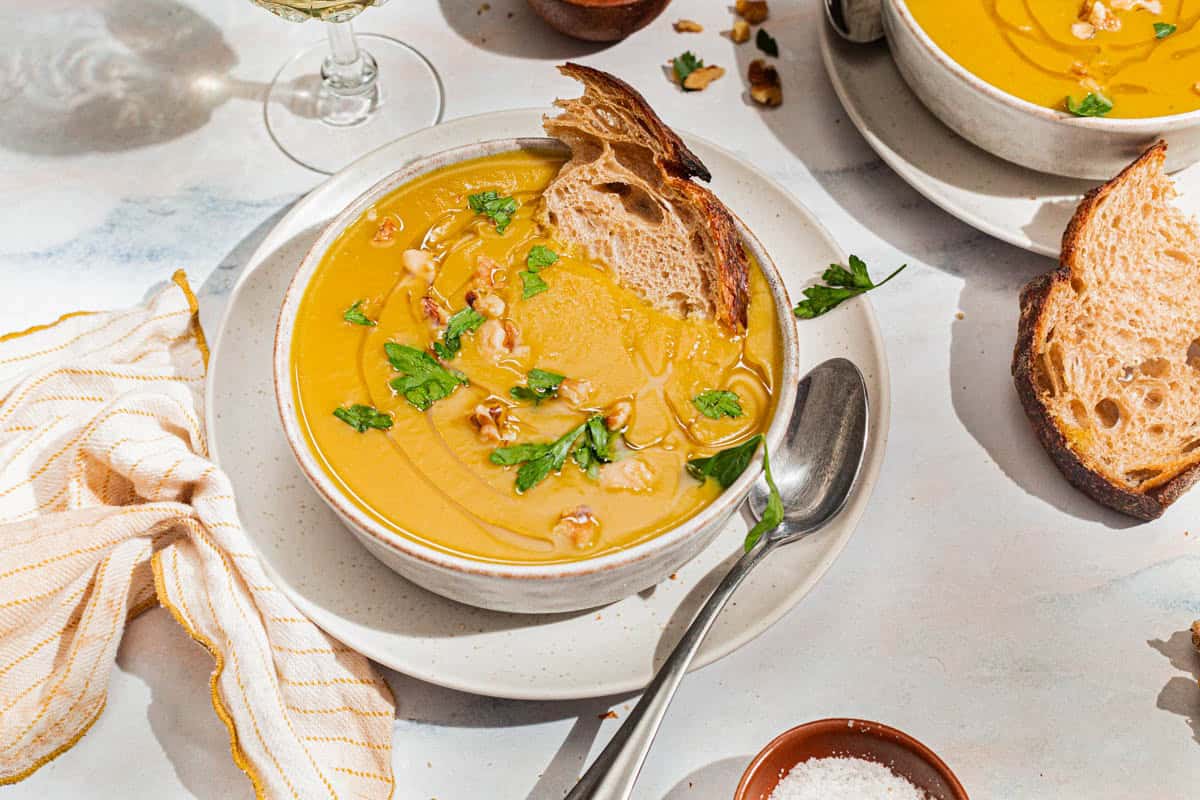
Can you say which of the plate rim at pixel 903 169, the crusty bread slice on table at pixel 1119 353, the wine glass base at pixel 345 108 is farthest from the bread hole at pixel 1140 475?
the wine glass base at pixel 345 108

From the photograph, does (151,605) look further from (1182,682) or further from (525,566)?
(1182,682)

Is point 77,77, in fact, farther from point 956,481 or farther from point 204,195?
point 956,481

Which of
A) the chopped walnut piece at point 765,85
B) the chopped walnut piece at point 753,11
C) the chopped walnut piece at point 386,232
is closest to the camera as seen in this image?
the chopped walnut piece at point 386,232

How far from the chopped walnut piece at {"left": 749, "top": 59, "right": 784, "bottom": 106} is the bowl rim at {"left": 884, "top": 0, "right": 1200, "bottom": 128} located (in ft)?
1.27

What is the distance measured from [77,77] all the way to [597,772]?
2140mm

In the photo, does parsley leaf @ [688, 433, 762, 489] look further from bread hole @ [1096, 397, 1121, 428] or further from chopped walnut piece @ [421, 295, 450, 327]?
bread hole @ [1096, 397, 1121, 428]

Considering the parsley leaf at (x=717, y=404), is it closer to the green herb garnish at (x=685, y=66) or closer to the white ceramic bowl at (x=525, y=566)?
the white ceramic bowl at (x=525, y=566)

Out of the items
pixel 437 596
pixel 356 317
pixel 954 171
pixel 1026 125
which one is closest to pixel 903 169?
pixel 954 171

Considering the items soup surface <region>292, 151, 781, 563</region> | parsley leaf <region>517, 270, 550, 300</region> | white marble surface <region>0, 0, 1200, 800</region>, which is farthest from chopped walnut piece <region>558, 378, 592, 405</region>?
white marble surface <region>0, 0, 1200, 800</region>

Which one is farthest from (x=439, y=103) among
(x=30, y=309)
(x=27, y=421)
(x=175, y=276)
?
(x=27, y=421)

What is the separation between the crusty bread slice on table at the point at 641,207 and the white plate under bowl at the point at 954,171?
682 mm

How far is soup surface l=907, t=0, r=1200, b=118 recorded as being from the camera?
2525 mm

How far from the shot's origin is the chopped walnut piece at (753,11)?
2982mm

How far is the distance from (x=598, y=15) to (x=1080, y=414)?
4.65 feet
